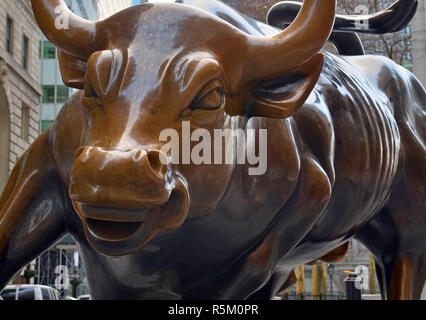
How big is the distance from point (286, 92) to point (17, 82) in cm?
2386

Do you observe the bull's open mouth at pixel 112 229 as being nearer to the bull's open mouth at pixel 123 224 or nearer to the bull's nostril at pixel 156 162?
the bull's open mouth at pixel 123 224

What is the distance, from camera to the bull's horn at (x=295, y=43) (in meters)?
2.01

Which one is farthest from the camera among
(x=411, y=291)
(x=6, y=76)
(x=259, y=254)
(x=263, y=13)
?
(x=6, y=76)

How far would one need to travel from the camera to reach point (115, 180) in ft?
5.36

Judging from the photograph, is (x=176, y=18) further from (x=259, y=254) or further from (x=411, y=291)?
(x=411, y=291)

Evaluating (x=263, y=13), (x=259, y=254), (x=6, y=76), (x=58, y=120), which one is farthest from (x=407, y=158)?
(x=6, y=76)

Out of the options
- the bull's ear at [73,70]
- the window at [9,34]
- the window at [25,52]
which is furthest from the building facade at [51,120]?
the bull's ear at [73,70]

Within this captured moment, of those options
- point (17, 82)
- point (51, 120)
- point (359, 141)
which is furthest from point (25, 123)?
point (359, 141)

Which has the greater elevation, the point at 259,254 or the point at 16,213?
the point at 16,213

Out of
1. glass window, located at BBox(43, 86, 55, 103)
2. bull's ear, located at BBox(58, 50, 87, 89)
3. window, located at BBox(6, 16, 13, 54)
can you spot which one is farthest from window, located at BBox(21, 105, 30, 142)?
bull's ear, located at BBox(58, 50, 87, 89)

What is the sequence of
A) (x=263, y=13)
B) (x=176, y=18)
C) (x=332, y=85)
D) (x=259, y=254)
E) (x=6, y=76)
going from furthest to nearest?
1. (x=6, y=76)
2. (x=263, y=13)
3. (x=332, y=85)
4. (x=259, y=254)
5. (x=176, y=18)

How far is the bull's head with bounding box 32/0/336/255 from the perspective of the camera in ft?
5.46

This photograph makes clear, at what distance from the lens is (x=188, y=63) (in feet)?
6.31

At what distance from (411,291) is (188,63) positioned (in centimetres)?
185
